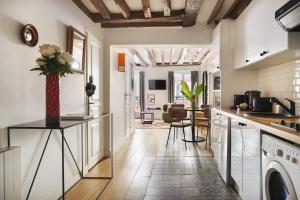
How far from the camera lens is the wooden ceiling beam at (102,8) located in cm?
312

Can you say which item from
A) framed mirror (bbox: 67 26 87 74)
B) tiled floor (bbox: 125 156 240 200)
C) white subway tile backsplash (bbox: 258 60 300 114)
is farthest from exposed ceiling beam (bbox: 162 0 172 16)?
tiled floor (bbox: 125 156 240 200)

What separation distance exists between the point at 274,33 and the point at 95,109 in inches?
108

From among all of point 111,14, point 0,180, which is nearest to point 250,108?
point 111,14

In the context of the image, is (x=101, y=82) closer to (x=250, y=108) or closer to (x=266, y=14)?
(x=250, y=108)

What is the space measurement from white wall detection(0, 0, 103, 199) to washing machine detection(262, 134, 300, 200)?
1870 millimetres

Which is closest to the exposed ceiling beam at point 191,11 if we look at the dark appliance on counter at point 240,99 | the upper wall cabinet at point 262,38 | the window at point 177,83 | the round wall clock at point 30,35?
the upper wall cabinet at point 262,38

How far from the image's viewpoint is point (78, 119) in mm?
2289

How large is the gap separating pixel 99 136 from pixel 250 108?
8.02 ft

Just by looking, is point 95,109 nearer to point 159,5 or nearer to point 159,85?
point 159,5

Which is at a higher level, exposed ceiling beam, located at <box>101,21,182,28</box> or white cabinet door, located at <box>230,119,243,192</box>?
exposed ceiling beam, located at <box>101,21,182,28</box>

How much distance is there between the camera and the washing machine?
46.8 inches

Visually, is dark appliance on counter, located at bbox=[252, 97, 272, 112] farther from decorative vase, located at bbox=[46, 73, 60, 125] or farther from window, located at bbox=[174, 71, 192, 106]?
window, located at bbox=[174, 71, 192, 106]

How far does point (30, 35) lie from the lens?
2.09 m

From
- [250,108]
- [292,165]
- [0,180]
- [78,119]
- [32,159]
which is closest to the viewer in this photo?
[292,165]
